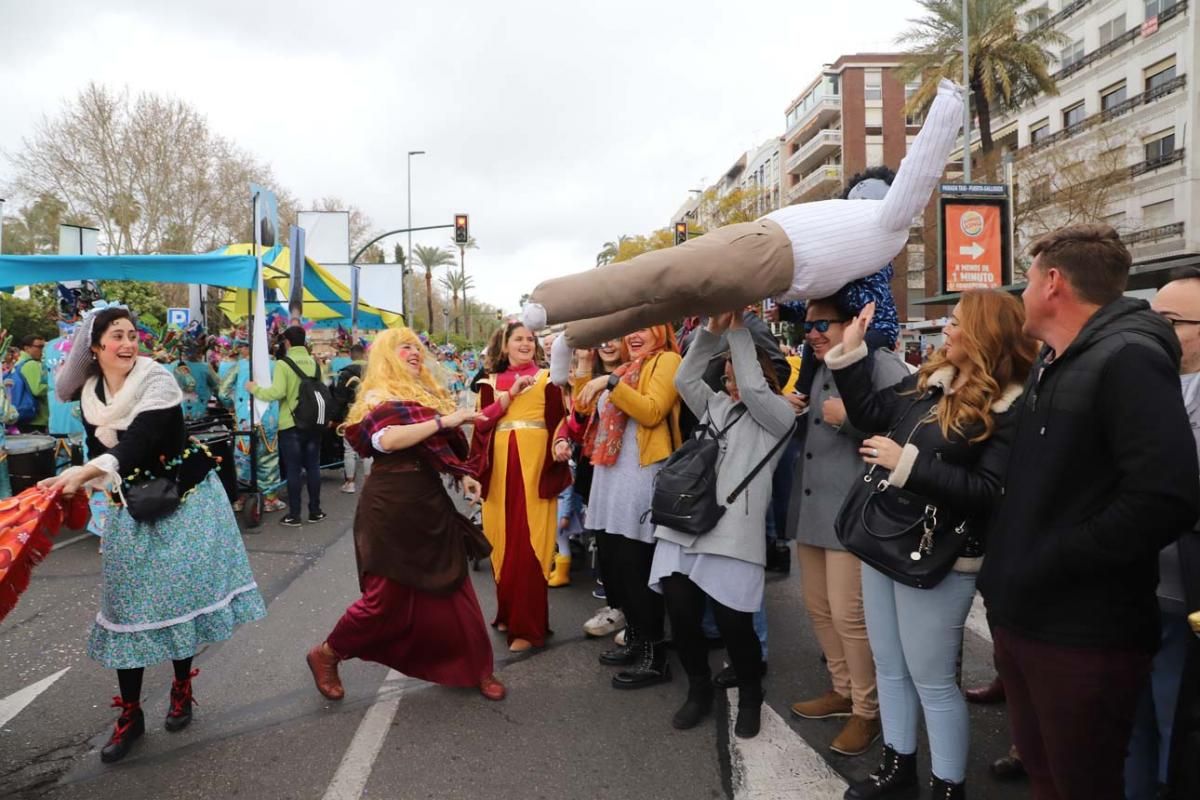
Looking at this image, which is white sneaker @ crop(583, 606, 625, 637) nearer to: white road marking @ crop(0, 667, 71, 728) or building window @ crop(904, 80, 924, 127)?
white road marking @ crop(0, 667, 71, 728)

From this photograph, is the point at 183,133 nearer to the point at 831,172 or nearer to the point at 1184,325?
the point at 1184,325

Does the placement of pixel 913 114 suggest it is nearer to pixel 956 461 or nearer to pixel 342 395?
pixel 342 395

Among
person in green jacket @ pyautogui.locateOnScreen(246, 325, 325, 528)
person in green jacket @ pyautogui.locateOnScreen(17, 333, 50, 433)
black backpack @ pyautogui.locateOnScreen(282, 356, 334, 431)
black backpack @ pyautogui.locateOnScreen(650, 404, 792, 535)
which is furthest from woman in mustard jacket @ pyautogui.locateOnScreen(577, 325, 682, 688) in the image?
person in green jacket @ pyautogui.locateOnScreen(17, 333, 50, 433)

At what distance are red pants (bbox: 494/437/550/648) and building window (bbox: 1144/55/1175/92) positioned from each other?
31258mm

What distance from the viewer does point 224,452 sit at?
7.09 m

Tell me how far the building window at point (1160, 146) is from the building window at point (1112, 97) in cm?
215

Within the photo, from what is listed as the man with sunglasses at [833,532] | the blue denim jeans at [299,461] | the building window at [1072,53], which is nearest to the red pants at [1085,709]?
the man with sunglasses at [833,532]

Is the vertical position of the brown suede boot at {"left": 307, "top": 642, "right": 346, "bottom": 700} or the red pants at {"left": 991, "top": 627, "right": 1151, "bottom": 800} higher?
the red pants at {"left": 991, "top": 627, "right": 1151, "bottom": 800}

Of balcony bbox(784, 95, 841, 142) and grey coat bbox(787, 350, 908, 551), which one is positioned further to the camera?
balcony bbox(784, 95, 841, 142)

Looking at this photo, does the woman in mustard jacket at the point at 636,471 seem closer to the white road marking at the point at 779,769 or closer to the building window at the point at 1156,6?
the white road marking at the point at 779,769

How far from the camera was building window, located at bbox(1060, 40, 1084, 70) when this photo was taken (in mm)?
30812

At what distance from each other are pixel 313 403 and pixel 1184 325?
23.4 ft

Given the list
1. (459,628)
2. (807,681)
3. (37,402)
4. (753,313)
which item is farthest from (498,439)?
(37,402)

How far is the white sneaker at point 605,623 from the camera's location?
4.44 m
